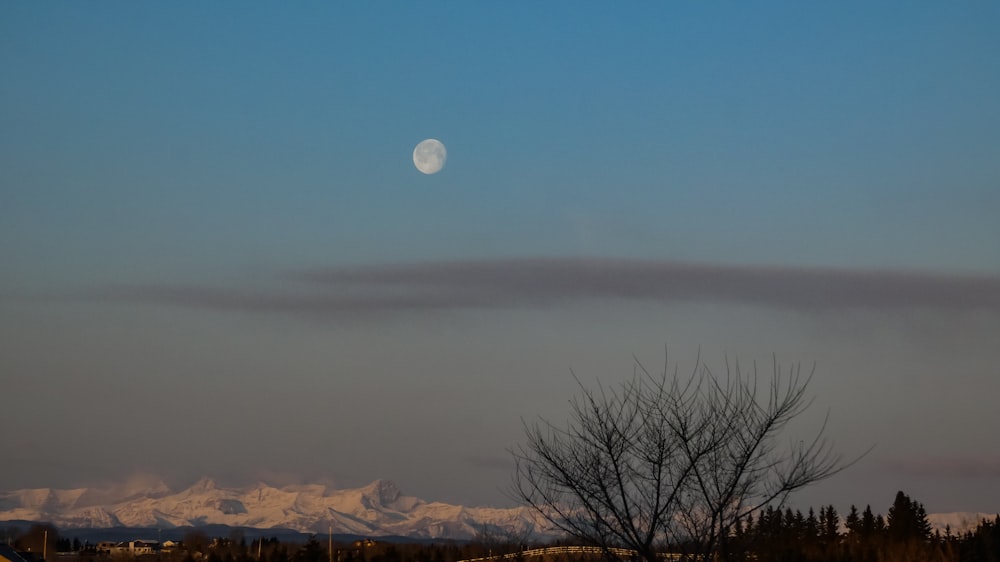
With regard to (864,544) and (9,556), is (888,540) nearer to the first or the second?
(864,544)

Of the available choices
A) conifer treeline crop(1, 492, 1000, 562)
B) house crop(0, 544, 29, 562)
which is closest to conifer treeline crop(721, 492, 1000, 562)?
conifer treeline crop(1, 492, 1000, 562)

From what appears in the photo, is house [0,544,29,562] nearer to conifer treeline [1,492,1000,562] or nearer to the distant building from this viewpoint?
the distant building

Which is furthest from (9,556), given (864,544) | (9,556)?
(864,544)

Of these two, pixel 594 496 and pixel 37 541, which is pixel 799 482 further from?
pixel 37 541

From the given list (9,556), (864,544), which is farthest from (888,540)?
(9,556)

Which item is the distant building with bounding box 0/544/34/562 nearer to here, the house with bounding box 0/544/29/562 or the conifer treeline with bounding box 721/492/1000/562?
the house with bounding box 0/544/29/562

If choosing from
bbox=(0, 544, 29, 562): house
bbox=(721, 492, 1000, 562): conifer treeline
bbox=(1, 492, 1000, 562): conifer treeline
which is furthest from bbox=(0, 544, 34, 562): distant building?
bbox=(721, 492, 1000, 562): conifer treeline

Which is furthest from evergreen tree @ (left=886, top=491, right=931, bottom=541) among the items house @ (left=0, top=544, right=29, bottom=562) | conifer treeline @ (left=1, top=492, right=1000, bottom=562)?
house @ (left=0, top=544, right=29, bottom=562)

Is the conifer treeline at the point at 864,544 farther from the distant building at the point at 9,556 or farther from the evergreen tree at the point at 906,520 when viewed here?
the distant building at the point at 9,556

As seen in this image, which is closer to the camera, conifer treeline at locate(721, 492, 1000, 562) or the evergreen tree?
conifer treeline at locate(721, 492, 1000, 562)

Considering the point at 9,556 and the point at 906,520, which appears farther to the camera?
the point at 906,520

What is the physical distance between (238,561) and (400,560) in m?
16.2

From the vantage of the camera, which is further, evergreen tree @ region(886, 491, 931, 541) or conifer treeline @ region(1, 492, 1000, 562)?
evergreen tree @ region(886, 491, 931, 541)

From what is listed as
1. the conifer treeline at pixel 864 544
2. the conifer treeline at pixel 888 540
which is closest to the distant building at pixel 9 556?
the conifer treeline at pixel 864 544
